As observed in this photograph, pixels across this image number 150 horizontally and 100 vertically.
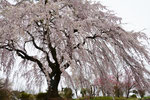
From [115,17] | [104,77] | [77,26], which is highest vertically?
[115,17]

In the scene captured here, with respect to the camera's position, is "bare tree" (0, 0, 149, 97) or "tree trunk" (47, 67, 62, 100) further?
"tree trunk" (47, 67, 62, 100)

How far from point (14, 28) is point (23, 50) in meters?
2.13

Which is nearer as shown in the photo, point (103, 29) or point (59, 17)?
point (59, 17)

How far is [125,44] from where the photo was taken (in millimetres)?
5090

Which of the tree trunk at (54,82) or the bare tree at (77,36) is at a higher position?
the bare tree at (77,36)

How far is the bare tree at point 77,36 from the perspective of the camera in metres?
4.33

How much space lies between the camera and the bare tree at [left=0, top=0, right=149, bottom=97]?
4328 millimetres

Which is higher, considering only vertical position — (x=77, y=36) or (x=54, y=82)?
(x=77, y=36)

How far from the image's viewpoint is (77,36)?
5.01m

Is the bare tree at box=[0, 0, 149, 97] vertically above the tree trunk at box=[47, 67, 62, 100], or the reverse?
the bare tree at box=[0, 0, 149, 97]

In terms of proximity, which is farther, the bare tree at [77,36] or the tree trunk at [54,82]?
the tree trunk at [54,82]

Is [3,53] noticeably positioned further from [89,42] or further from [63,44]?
[89,42]

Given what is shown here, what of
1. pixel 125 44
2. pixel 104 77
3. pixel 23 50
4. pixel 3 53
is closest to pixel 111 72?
pixel 104 77

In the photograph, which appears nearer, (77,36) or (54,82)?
(77,36)
